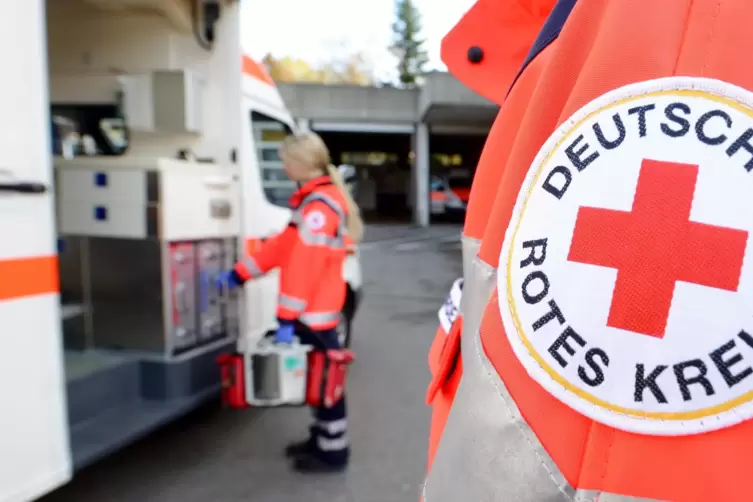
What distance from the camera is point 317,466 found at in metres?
3.58

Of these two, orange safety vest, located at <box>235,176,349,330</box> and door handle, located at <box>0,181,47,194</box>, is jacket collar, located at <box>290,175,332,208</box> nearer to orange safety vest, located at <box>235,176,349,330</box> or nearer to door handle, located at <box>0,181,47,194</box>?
orange safety vest, located at <box>235,176,349,330</box>

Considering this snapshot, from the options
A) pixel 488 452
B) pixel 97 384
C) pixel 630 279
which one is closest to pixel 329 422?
pixel 97 384

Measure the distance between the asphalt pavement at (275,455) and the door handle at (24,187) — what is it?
1.77 meters

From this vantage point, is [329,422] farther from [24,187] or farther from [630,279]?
[630,279]

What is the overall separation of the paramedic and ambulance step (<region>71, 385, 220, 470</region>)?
2.32 ft

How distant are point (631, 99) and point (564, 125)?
0.08 m

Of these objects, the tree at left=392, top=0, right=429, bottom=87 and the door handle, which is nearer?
the door handle

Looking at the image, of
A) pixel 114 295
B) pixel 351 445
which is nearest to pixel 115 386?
pixel 114 295

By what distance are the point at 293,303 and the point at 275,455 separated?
109 centimetres

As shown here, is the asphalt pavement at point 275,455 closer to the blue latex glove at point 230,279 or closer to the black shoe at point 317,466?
the black shoe at point 317,466

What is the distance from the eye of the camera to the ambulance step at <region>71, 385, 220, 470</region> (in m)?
2.82

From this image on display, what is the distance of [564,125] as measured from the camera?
75 centimetres

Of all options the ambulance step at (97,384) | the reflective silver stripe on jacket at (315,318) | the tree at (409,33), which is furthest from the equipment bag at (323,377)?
the tree at (409,33)

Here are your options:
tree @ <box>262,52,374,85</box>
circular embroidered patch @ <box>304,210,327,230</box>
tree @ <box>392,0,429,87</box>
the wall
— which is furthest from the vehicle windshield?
tree @ <box>392,0,429,87</box>
